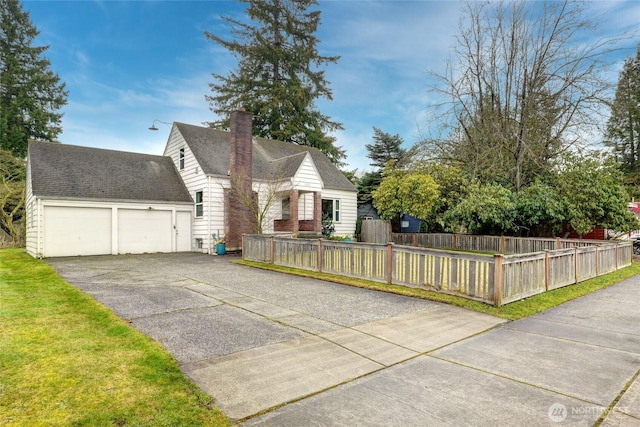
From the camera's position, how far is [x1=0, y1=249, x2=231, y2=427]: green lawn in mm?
2746

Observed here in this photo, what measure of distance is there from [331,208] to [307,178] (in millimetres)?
4133

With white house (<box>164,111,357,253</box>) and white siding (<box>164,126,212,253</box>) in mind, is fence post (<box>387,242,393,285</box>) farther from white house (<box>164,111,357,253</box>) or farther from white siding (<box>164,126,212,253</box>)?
white siding (<box>164,126,212,253</box>)

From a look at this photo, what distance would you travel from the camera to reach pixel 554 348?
4.61 metres

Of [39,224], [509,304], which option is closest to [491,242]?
[509,304]

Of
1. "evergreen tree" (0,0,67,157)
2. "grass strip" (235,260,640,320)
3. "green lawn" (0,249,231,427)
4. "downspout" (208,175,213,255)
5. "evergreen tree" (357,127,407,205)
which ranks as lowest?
"grass strip" (235,260,640,320)

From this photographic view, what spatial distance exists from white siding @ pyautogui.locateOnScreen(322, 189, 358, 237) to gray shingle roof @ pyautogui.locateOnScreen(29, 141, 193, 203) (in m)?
8.57

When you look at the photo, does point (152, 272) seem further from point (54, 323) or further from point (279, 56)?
point (279, 56)

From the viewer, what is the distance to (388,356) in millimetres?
4203

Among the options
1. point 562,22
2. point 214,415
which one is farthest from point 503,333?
point 562,22

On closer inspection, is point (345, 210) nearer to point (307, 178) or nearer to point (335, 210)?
point (335, 210)

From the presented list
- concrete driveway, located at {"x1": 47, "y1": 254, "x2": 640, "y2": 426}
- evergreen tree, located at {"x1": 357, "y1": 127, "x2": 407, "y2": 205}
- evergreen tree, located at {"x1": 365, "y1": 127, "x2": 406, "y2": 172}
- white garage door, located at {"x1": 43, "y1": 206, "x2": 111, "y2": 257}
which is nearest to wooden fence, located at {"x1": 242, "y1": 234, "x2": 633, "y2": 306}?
concrete driveway, located at {"x1": 47, "y1": 254, "x2": 640, "y2": 426}

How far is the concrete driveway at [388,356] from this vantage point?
9.82 ft

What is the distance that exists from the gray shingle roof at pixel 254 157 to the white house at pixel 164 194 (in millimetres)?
72

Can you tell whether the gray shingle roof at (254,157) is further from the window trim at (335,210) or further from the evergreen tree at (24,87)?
the evergreen tree at (24,87)
